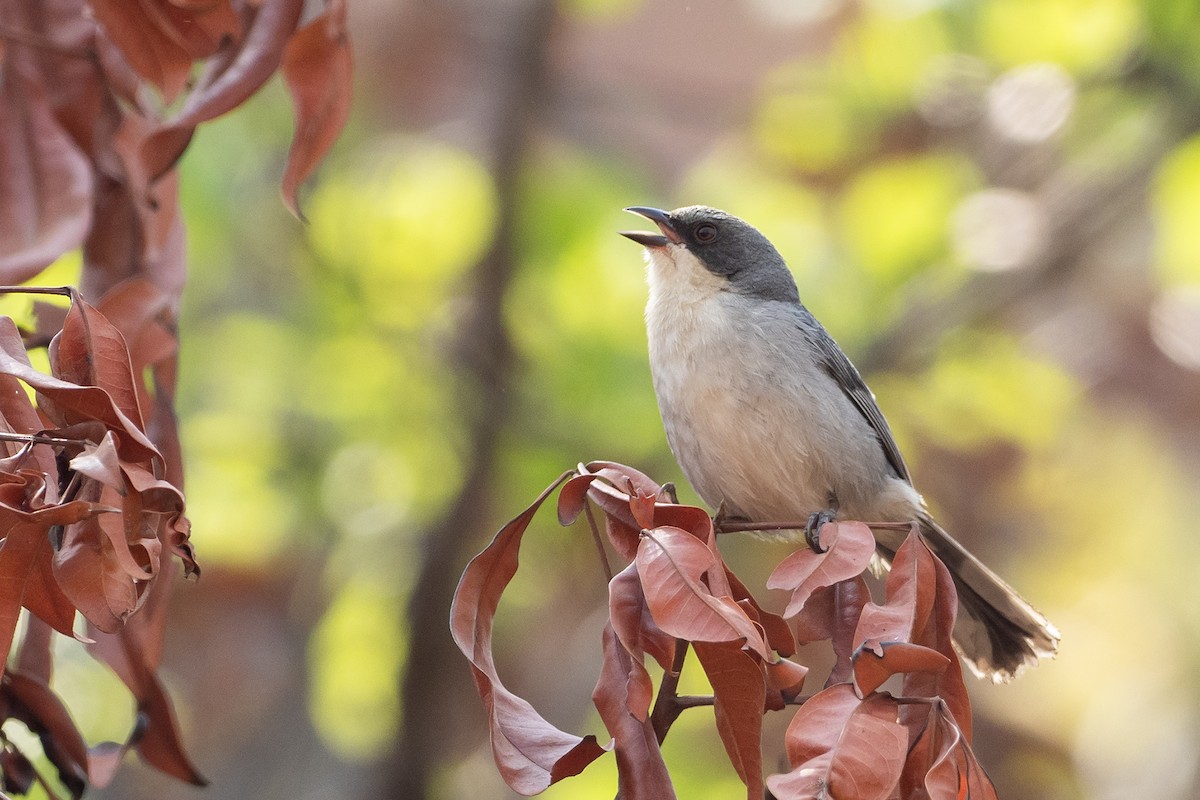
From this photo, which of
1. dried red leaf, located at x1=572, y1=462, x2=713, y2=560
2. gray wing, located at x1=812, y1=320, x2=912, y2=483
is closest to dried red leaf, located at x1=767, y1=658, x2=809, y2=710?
dried red leaf, located at x1=572, y1=462, x2=713, y2=560

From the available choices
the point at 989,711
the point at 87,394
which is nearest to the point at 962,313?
the point at 989,711

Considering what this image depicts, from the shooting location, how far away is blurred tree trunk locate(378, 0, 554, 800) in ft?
21.1

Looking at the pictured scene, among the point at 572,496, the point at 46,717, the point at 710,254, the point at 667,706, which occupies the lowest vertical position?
the point at 46,717

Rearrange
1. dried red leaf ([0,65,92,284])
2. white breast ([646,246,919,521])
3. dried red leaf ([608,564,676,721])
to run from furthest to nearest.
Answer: white breast ([646,246,919,521])
dried red leaf ([0,65,92,284])
dried red leaf ([608,564,676,721])

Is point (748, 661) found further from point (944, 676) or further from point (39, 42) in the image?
point (39, 42)

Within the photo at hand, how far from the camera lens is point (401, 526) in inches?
276

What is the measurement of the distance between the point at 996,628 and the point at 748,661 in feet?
8.15

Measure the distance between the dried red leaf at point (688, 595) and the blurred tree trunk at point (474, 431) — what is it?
448cm

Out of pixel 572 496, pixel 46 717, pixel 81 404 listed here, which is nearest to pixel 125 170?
pixel 81 404

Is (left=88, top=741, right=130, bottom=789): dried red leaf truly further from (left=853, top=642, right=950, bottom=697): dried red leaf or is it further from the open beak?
the open beak

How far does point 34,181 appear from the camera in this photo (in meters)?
2.66

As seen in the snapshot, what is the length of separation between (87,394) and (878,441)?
3.31 m

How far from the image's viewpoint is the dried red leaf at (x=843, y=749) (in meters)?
1.86

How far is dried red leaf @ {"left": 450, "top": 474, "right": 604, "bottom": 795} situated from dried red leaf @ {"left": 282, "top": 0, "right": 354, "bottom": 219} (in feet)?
3.48
